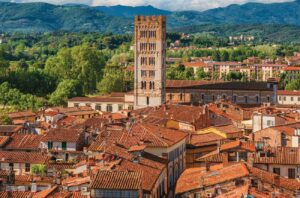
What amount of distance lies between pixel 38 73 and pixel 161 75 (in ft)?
131

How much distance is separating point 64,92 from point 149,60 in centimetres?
2007

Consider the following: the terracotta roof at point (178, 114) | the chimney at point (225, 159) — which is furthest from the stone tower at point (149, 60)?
the chimney at point (225, 159)

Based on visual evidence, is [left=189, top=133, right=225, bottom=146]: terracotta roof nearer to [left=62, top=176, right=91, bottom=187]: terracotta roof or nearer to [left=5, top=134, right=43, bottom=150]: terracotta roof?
[left=5, top=134, right=43, bottom=150]: terracotta roof

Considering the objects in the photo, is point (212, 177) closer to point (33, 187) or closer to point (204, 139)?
point (33, 187)

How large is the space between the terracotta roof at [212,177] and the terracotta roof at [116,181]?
19.4 ft

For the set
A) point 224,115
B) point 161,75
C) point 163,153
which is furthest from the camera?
point 161,75

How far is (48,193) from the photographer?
3400 cm

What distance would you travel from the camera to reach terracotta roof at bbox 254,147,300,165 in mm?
42906

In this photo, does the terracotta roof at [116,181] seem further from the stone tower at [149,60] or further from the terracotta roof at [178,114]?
the stone tower at [149,60]

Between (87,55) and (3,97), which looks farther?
(87,55)

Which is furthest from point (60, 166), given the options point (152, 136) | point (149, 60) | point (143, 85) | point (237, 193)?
point (149, 60)

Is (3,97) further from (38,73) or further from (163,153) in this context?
(163,153)

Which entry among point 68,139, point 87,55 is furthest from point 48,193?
point 87,55

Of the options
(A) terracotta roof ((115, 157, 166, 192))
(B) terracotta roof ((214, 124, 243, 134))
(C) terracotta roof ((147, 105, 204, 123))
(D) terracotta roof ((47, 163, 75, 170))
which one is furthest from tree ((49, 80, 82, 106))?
(A) terracotta roof ((115, 157, 166, 192))
